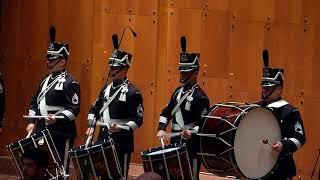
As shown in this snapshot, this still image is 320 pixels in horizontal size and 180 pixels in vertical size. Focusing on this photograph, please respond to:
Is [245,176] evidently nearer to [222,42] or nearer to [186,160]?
[186,160]

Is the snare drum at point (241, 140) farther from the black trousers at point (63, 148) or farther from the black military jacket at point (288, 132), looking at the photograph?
the black trousers at point (63, 148)

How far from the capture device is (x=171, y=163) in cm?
785

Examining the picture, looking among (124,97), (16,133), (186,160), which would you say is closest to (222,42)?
(124,97)

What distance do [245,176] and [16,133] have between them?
5409 mm

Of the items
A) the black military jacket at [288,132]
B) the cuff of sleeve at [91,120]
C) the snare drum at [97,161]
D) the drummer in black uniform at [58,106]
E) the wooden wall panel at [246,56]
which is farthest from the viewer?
the wooden wall panel at [246,56]

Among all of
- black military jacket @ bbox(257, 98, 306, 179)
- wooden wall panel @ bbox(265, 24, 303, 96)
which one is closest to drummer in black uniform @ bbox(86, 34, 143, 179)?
black military jacket @ bbox(257, 98, 306, 179)

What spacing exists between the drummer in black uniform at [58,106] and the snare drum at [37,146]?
315mm

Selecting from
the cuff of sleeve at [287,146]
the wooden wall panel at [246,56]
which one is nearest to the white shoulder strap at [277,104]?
the cuff of sleeve at [287,146]

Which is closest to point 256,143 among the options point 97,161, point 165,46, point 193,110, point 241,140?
point 241,140

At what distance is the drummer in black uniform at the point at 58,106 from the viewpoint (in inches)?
354

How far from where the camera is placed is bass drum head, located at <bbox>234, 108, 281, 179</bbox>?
7.38 metres

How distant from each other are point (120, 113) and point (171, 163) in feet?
4.09

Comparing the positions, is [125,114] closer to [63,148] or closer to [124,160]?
[124,160]

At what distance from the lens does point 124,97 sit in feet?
29.0
